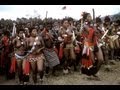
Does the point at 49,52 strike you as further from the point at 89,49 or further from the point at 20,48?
the point at 89,49

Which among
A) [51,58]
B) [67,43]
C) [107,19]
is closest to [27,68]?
[51,58]

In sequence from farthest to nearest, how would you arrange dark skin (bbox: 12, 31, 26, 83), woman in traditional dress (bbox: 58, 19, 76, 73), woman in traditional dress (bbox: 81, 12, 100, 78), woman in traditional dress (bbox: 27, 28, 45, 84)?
woman in traditional dress (bbox: 58, 19, 76, 73)
woman in traditional dress (bbox: 81, 12, 100, 78)
dark skin (bbox: 12, 31, 26, 83)
woman in traditional dress (bbox: 27, 28, 45, 84)

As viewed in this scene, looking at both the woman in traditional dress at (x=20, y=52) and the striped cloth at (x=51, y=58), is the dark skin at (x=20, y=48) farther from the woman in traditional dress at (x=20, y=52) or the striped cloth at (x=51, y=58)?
the striped cloth at (x=51, y=58)

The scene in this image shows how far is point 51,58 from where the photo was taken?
8109mm

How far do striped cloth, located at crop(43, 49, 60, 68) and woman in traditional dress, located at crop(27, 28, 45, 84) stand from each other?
0.21 metres

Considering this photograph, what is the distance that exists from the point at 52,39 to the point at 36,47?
1.59 feet

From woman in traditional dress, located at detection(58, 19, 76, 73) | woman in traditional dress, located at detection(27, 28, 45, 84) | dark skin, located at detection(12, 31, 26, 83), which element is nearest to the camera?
woman in traditional dress, located at detection(27, 28, 45, 84)

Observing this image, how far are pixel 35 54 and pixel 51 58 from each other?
49cm

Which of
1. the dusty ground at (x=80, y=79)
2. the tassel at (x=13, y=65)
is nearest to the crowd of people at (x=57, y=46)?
Answer: the tassel at (x=13, y=65)

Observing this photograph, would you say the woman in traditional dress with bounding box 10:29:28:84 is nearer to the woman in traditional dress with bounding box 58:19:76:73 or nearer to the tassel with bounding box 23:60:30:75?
the tassel with bounding box 23:60:30:75

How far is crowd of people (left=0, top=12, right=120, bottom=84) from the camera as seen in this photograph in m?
7.93

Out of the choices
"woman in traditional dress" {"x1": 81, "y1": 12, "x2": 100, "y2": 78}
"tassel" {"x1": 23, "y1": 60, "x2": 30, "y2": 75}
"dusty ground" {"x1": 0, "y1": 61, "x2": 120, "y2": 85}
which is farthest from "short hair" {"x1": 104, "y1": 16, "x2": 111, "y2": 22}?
"tassel" {"x1": 23, "y1": 60, "x2": 30, "y2": 75}

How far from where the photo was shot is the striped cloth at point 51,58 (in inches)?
316
